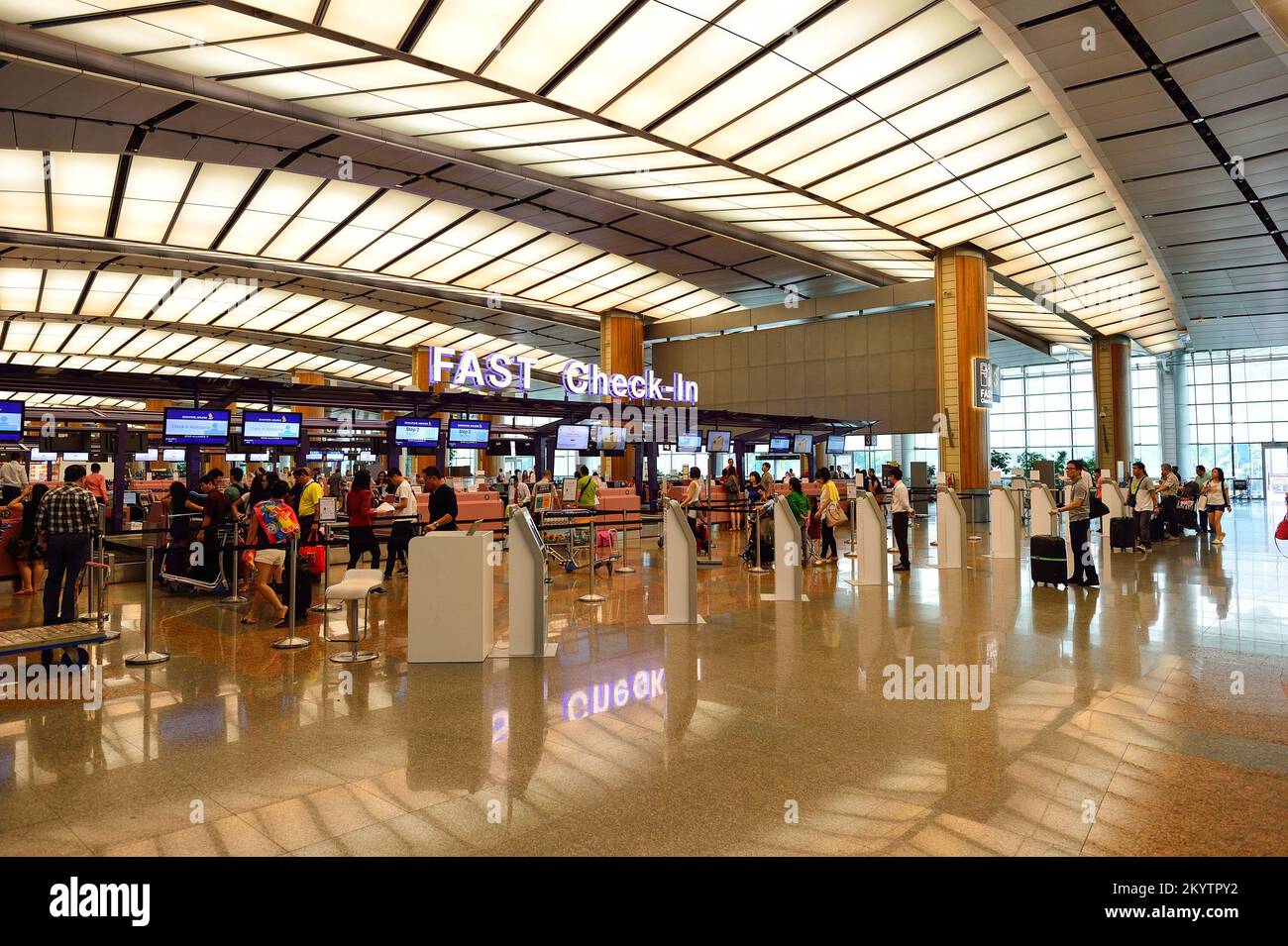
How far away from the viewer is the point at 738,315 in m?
33.6

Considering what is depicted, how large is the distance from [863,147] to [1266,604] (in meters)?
10.8

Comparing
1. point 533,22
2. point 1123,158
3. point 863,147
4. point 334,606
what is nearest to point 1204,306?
point 1123,158

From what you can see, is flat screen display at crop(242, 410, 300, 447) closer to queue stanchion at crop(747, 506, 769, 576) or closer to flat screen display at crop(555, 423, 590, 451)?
flat screen display at crop(555, 423, 590, 451)

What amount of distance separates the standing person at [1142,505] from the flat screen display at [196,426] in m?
18.0

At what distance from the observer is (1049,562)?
1054cm

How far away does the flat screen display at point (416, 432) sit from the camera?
677 inches

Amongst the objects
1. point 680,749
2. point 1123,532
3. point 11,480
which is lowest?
point 680,749

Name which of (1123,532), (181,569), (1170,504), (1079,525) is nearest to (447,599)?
(181,569)

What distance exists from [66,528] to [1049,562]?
11.4 meters

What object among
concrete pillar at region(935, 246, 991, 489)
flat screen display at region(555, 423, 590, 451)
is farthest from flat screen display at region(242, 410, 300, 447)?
concrete pillar at region(935, 246, 991, 489)

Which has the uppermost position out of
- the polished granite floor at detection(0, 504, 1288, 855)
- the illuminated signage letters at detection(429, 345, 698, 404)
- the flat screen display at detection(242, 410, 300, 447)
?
the illuminated signage letters at detection(429, 345, 698, 404)

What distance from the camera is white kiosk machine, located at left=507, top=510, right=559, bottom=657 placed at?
6523 mm

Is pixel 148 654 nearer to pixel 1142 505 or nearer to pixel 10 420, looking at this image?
pixel 10 420

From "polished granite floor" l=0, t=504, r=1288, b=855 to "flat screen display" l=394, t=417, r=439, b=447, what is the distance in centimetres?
980
